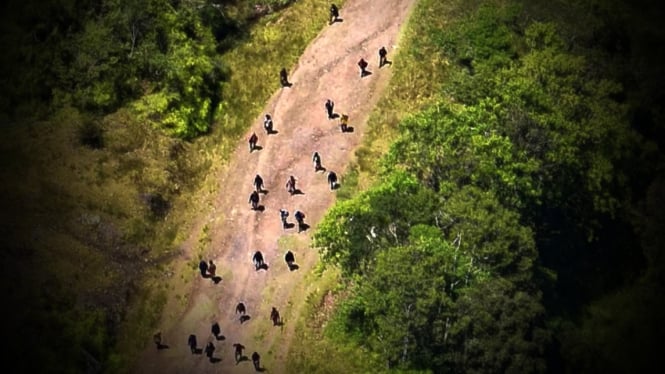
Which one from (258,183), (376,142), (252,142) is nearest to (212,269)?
(258,183)

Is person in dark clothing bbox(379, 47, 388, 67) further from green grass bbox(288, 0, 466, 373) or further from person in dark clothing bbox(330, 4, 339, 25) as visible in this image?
person in dark clothing bbox(330, 4, 339, 25)

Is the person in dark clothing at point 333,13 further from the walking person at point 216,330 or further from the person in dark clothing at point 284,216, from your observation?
the walking person at point 216,330

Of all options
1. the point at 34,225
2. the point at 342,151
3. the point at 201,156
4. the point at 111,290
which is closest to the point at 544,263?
the point at 342,151

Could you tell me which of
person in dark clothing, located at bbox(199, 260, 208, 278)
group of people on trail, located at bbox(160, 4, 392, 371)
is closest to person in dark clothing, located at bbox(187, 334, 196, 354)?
group of people on trail, located at bbox(160, 4, 392, 371)

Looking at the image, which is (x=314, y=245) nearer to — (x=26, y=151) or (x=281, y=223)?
(x=281, y=223)

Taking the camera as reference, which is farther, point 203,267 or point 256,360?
point 203,267

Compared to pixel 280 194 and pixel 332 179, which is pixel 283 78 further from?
pixel 332 179
